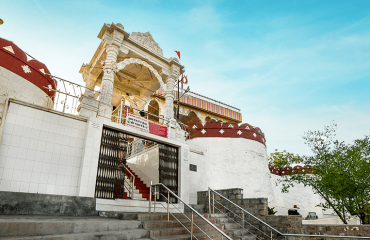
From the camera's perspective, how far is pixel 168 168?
31.3 feet

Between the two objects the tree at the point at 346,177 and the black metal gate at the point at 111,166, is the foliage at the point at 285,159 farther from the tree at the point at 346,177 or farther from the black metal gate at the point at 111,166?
the black metal gate at the point at 111,166

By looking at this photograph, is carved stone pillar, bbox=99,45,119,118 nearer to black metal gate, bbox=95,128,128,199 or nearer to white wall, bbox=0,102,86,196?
black metal gate, bbox=95,128,128,199

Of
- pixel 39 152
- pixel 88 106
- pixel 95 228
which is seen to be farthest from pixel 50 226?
pixel 88 106

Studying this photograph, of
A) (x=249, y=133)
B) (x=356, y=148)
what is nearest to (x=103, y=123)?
(x=249, y=133)

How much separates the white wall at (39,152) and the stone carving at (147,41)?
5834 millimetres

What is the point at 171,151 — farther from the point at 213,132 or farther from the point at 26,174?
the point at 26,174

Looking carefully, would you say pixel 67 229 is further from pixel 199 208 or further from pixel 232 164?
pixel 232 164

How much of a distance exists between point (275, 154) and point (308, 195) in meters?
6.01

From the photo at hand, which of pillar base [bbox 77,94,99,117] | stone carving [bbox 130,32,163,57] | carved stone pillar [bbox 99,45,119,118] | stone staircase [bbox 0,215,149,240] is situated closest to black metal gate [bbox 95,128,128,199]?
pillar base [bbox 77,94,99,117]

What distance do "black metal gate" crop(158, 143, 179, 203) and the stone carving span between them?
5.27 meters

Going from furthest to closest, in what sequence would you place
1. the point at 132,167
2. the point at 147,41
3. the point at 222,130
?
the point at 222,130, the point at 132,167, the point at 147,41

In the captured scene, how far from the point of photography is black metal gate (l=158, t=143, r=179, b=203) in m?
9.27

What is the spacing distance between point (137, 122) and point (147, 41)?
5138 mm

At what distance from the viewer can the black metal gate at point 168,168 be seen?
9.27 metres
